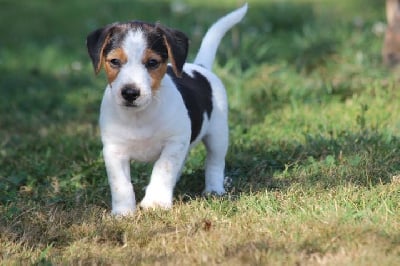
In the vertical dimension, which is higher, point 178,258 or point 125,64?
point 125,64

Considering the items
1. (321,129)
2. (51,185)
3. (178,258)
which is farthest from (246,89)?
(178,258)

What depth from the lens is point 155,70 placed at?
5016 millimetres

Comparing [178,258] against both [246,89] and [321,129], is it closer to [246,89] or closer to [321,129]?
[321,129]

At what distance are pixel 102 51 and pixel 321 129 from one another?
8.24 feet

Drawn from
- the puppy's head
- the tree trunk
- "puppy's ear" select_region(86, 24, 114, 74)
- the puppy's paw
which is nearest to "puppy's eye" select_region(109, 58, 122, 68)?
the puppy's head

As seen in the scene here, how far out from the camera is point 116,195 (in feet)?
16.9

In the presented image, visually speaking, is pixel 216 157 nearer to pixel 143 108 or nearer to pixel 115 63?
pixel 143 108

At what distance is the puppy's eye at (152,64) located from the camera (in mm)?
4967

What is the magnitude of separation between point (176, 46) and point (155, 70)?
0.21m

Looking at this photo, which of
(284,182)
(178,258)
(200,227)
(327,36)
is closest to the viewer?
(178,258)

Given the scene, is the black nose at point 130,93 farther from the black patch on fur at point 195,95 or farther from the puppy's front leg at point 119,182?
the black patch on fur at point 195,95

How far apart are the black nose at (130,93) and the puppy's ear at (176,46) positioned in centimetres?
37

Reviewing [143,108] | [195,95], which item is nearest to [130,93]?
[143,108]

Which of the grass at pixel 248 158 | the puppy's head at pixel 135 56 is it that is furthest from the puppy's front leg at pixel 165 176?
the puppy's head at pixel 135 56
